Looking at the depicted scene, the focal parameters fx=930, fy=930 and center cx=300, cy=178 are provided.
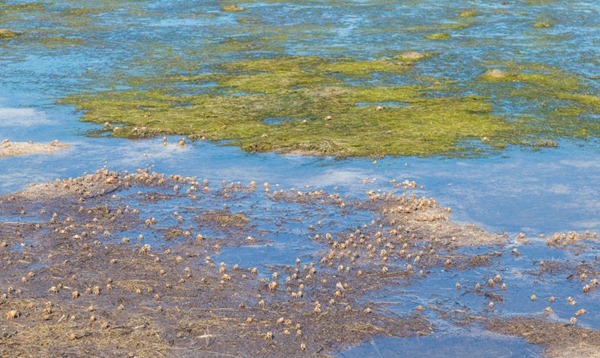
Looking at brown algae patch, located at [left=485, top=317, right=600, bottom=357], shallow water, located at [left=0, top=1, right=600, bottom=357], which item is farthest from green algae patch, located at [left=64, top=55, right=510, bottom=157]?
brown algae patch, located at [left=485, top=317, right=600, bottom=357]

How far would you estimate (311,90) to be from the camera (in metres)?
33.8

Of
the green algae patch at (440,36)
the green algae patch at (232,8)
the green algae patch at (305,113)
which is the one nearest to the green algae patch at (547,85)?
the green algae patch at (305,113)

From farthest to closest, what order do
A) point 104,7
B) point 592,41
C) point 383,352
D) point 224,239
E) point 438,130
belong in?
point 104,7, point 592,41, point 438,130, point 224,239, point 383,352

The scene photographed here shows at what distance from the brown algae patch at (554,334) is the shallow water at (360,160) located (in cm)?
34

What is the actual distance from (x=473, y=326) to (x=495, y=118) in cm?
1464

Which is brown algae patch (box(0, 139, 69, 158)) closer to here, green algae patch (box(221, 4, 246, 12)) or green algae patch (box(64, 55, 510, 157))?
green algae patch (box(64, 55, 510, 157))

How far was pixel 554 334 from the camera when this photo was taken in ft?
52.8

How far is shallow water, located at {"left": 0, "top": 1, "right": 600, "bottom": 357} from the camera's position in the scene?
1902cm

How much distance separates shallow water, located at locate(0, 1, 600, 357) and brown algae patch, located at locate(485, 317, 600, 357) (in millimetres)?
339

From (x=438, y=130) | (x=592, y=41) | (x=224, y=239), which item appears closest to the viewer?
(x=224, y=239)

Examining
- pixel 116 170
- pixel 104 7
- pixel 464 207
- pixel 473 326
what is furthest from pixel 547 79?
pixel 104 7

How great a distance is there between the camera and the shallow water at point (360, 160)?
19016 mm

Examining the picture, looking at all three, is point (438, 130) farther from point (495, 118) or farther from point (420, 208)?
point (420, 208)

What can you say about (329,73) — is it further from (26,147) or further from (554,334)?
(554,334)
